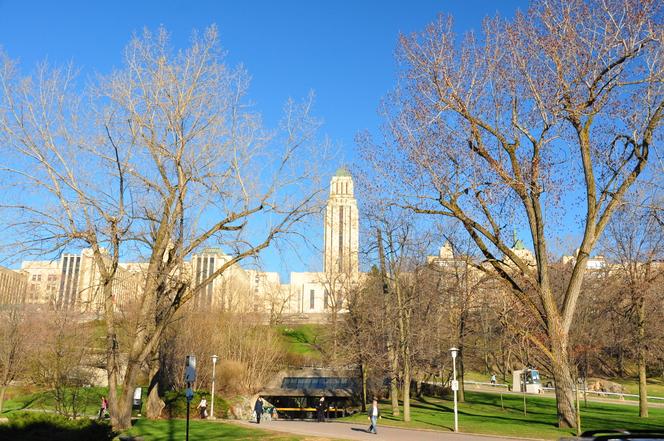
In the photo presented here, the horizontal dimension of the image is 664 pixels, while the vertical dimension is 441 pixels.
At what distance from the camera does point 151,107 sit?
1844 centimetres

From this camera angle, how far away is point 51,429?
13922mm

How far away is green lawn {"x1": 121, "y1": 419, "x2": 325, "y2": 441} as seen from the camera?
62.6ft

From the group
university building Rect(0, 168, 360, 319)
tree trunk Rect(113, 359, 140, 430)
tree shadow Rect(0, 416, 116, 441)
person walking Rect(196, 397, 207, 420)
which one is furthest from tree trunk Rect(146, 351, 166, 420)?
tree shadow Rect(0, 416, 116, 441)

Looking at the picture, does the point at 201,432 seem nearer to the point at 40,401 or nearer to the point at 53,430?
the point at 53,430

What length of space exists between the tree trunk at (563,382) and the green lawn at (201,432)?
7667 millimetres

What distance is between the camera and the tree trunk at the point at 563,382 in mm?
17625

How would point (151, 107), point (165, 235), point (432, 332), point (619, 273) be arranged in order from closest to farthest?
point (151, 107)
point (165, 235)
point (432, 332)
point (619, 273)

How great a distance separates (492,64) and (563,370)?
966cm

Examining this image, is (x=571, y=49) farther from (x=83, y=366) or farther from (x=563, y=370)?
(x=83, y=366)

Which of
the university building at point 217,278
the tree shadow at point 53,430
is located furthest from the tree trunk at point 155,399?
the tree shadow at point 53,430

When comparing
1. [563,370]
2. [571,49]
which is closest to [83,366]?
[563,370]

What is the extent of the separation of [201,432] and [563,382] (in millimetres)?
12750

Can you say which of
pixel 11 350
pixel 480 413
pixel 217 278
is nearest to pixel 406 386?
pixel 480 413

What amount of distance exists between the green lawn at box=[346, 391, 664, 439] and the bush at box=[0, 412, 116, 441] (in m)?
13.2
